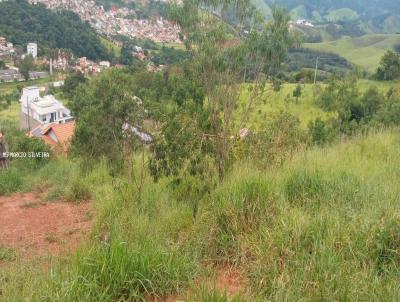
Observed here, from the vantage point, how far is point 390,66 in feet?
93.8

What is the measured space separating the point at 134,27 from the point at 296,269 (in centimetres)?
10904

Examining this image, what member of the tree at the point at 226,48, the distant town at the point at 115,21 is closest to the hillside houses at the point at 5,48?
the distant town at the point at 115,21

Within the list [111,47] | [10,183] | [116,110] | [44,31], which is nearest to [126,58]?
[111,47]

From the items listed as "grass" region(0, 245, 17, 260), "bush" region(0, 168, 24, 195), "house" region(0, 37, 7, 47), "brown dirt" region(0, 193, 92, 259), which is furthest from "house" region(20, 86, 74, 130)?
"grass" region(0, 245, 17, 260)

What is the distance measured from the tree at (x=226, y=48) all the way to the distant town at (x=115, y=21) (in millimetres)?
87700

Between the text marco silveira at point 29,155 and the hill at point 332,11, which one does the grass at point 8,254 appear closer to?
the text marco silveira at point 29,155

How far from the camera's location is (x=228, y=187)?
10.1ft

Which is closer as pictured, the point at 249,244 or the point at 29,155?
the point at 249,244

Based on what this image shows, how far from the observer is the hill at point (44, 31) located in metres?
63.1

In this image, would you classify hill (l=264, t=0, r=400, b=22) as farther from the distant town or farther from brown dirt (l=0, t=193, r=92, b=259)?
brown dirt (l=0, t=193, r=92, b=259)

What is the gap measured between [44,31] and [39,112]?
129 feet

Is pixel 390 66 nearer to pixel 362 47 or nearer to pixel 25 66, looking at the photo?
pixel 25 66

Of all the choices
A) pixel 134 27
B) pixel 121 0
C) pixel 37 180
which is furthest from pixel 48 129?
pixel 121 0

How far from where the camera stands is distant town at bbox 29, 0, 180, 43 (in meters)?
93.4
